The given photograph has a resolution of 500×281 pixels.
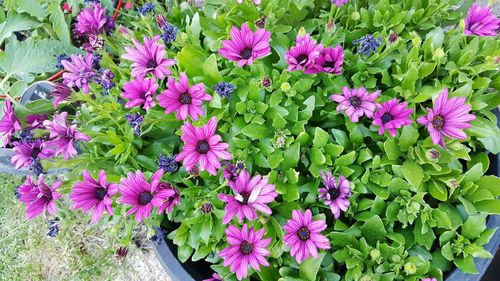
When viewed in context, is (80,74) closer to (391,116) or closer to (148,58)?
(148,58)

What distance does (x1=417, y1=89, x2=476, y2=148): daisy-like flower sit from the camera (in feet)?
3.21

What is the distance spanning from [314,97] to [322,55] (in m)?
0.10

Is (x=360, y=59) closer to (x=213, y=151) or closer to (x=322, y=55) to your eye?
(x=322, y=55)

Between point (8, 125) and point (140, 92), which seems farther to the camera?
point (8, 125)

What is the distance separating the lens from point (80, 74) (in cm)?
113

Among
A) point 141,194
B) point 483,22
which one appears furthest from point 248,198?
point 483,22

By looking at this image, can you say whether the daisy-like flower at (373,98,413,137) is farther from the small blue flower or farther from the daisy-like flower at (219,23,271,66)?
the daisy-like flower at (219,23,271,66)

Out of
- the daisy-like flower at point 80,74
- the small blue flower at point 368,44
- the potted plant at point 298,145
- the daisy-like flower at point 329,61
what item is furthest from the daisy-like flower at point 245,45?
the daisy-like flower at point 80,74

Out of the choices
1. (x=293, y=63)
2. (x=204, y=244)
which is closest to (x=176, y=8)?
(x=293, y=63)

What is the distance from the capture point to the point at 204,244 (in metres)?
1.13

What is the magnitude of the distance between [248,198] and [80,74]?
49cm

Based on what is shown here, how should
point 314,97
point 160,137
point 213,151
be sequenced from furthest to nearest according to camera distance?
point 160,137
point 314,97
point 213,151

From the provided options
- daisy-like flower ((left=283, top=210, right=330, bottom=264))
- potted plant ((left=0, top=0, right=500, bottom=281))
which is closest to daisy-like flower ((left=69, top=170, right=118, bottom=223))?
potted plant ((left=0, top=0, right=500, bottom=281))

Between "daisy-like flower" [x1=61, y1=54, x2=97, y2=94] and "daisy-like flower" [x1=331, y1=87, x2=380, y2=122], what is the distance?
560 millimetres
